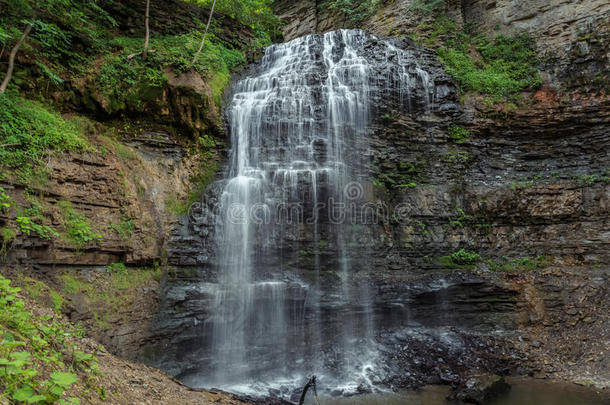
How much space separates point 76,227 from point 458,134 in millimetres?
10824

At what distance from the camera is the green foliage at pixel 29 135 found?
6.26m

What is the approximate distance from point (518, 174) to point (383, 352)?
7028 millimetres

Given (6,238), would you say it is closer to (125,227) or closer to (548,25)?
(125,227)

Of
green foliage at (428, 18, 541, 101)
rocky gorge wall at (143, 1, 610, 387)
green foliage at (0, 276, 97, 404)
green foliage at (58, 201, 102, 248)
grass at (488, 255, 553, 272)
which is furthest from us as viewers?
green foliage at (428, 18, 541, 101)

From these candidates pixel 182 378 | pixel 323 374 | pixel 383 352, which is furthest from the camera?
pixel 383 352

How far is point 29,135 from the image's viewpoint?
661cm

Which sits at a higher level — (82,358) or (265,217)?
(265,217)

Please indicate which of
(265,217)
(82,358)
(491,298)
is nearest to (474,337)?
(491,298)

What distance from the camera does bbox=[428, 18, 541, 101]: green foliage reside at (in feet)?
38.2

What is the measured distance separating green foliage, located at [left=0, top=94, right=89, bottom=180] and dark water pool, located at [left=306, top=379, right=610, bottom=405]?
22.9 feet

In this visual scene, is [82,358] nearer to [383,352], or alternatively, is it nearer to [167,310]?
[167,310]

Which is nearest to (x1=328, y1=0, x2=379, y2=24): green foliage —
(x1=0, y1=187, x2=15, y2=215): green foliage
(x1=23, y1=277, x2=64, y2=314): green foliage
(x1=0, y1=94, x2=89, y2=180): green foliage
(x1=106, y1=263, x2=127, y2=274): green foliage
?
(x1=0, y1=94, x2=89, y2=180): green foliage

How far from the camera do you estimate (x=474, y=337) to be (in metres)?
8.74

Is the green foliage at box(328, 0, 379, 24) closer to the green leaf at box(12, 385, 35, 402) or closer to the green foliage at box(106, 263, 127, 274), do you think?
the green foliage at box(106, 263, 127, 274)
